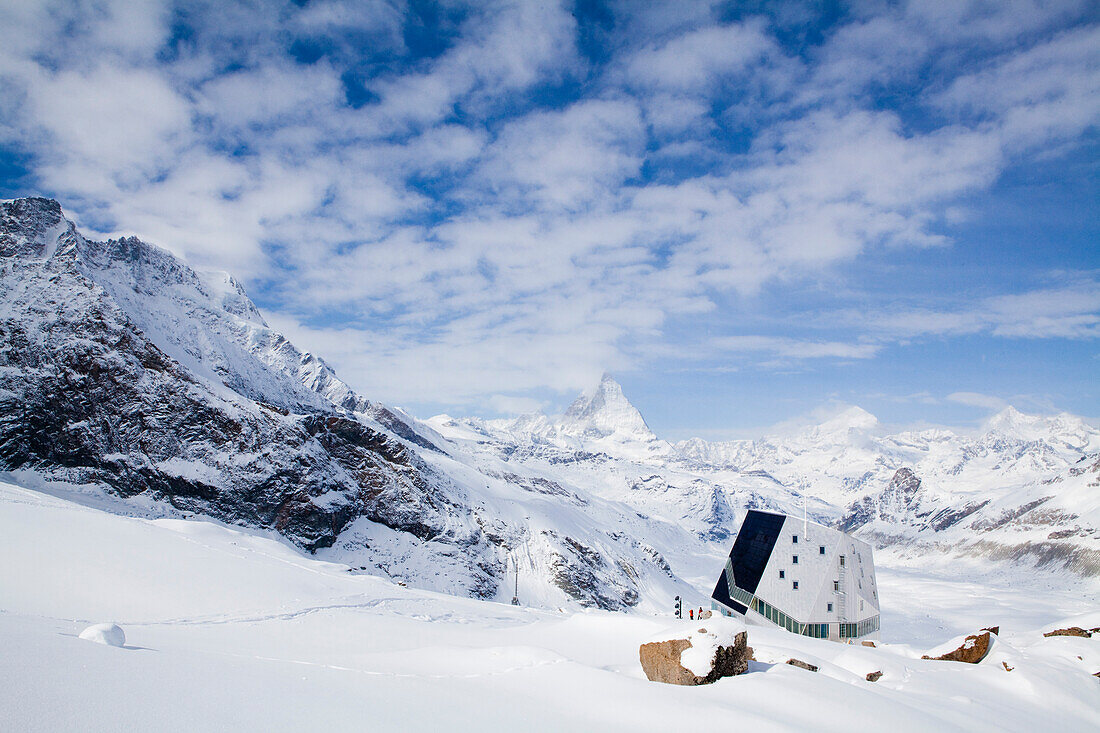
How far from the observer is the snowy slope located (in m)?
6.64

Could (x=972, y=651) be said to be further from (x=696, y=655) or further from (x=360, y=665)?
(x=360, y=665)

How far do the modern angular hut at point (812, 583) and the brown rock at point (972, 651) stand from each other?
876 inches

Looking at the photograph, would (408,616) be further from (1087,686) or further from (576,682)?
(1087,686)

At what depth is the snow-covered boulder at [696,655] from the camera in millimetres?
10047

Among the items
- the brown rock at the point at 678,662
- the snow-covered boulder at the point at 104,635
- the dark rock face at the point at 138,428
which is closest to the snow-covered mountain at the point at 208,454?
the dark rock face at the point at 138,428

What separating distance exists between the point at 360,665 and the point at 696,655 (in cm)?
610

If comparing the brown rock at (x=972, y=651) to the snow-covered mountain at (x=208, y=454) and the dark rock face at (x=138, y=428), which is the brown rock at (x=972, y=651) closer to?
the snow-covered mountain at (x=208, y=454)

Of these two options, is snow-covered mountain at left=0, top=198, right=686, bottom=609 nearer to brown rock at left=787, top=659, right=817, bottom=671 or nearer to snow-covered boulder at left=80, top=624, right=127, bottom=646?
brown rock at left=787, top=659, right=817, bottom=671

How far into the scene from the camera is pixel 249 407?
3364 inches

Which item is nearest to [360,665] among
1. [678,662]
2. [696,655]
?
[678,662]

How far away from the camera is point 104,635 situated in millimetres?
9117

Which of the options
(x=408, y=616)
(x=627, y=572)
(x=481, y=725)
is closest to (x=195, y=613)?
(x=408, y=616)

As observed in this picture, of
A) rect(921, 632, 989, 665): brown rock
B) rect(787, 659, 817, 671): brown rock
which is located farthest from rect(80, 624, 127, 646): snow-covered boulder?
rect(921, 632, 989, 665): brown rock

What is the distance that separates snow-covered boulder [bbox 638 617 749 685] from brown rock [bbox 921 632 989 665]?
11693 mm
